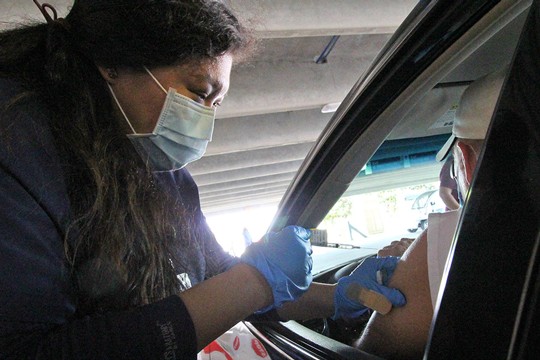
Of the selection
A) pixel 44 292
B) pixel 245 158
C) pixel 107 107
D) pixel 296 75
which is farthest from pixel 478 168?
pixel 245 158

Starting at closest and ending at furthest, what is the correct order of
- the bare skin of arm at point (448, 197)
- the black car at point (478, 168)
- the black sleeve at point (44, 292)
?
the black car at point (478, 168) → the black sleeve at point (44, 292) → the bare skin of arm at point (448, 197)

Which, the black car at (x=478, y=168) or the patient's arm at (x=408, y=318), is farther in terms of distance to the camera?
the patient's arm at (x=408, y=318)

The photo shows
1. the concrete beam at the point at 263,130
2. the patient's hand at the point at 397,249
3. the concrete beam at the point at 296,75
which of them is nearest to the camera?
the patient's hand at the point at 397,249

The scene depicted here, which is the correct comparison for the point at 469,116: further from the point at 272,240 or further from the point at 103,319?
the point at 103,319

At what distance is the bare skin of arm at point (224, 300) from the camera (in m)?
1.00

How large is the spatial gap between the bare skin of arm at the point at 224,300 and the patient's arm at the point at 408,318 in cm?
39

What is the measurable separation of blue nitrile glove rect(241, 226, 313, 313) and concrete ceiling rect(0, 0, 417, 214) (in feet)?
3.39

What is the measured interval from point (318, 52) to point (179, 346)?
14.4 feet

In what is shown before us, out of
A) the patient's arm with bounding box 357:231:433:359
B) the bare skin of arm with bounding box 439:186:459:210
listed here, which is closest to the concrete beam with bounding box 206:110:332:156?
the bare skin of arm with bounding box 439:186:459:210

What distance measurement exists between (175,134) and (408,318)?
1.06 metres

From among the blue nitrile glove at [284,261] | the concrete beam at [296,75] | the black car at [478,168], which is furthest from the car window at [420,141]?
the concrete beam at [296,75]

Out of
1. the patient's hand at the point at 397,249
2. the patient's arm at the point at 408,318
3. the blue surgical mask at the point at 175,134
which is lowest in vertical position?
the patient's arm at the point at 408,318

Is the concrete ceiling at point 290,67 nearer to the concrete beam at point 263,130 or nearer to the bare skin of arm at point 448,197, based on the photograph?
the concrete beam at point 263,130

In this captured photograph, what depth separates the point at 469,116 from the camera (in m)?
1.18
